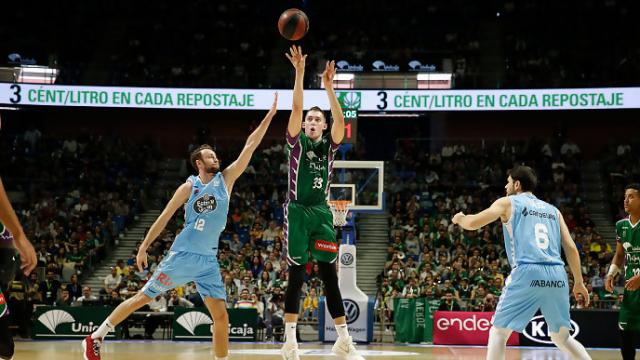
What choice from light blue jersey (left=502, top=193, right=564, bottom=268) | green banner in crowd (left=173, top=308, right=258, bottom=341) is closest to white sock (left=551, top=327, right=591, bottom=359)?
light blue jersey (left=502, top=193, right=564, bottom=268)

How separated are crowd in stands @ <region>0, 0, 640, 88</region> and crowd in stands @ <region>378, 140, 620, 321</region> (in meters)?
2.28

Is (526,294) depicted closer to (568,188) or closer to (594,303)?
(594,303)

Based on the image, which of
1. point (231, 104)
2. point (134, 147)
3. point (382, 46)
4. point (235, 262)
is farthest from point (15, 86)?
point (382, 46)

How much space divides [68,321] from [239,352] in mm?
5053

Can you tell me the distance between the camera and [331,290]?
7723 millimetres

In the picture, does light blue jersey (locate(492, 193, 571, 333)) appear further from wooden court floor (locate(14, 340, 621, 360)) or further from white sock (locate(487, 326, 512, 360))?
wooden court floor (locate(14, 340, 621, 360))

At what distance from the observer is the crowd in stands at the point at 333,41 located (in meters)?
25.0

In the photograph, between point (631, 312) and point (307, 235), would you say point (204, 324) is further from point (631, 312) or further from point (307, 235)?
point (631, 312)

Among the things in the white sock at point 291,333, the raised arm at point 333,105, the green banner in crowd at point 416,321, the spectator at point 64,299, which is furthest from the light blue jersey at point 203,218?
the spectator at point 64,299

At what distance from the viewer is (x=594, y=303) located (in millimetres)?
16859

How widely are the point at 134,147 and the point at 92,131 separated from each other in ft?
7.18

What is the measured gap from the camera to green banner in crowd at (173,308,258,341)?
594 inches

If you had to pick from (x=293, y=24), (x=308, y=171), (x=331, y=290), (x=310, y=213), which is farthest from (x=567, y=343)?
(x=293, y=24)

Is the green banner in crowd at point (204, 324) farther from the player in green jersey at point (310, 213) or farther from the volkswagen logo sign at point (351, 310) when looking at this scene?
the player in green jersey at point (310, 213)
